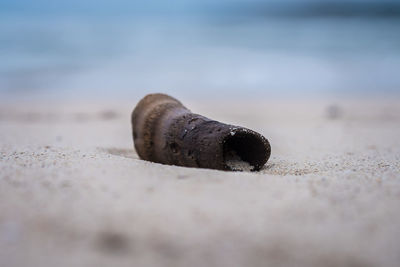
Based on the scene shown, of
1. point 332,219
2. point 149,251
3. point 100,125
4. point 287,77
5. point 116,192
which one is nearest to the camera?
point 149,251

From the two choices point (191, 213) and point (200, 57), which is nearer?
point (191, 213)

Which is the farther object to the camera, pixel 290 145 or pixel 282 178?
Result: pixel 290 145

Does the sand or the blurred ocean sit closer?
the sand

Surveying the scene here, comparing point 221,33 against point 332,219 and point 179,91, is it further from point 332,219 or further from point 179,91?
point 332,219

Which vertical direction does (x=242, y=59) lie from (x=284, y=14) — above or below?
below

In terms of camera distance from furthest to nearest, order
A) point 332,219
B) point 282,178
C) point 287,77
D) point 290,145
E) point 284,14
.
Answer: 1. point 284,14
2. point 287,77
3. point 290,145
4. point 282,178
5. point 332,219

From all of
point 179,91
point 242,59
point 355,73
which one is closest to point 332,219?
point 179,91

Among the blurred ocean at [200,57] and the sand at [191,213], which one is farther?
the blurred ocean at [200,57]
